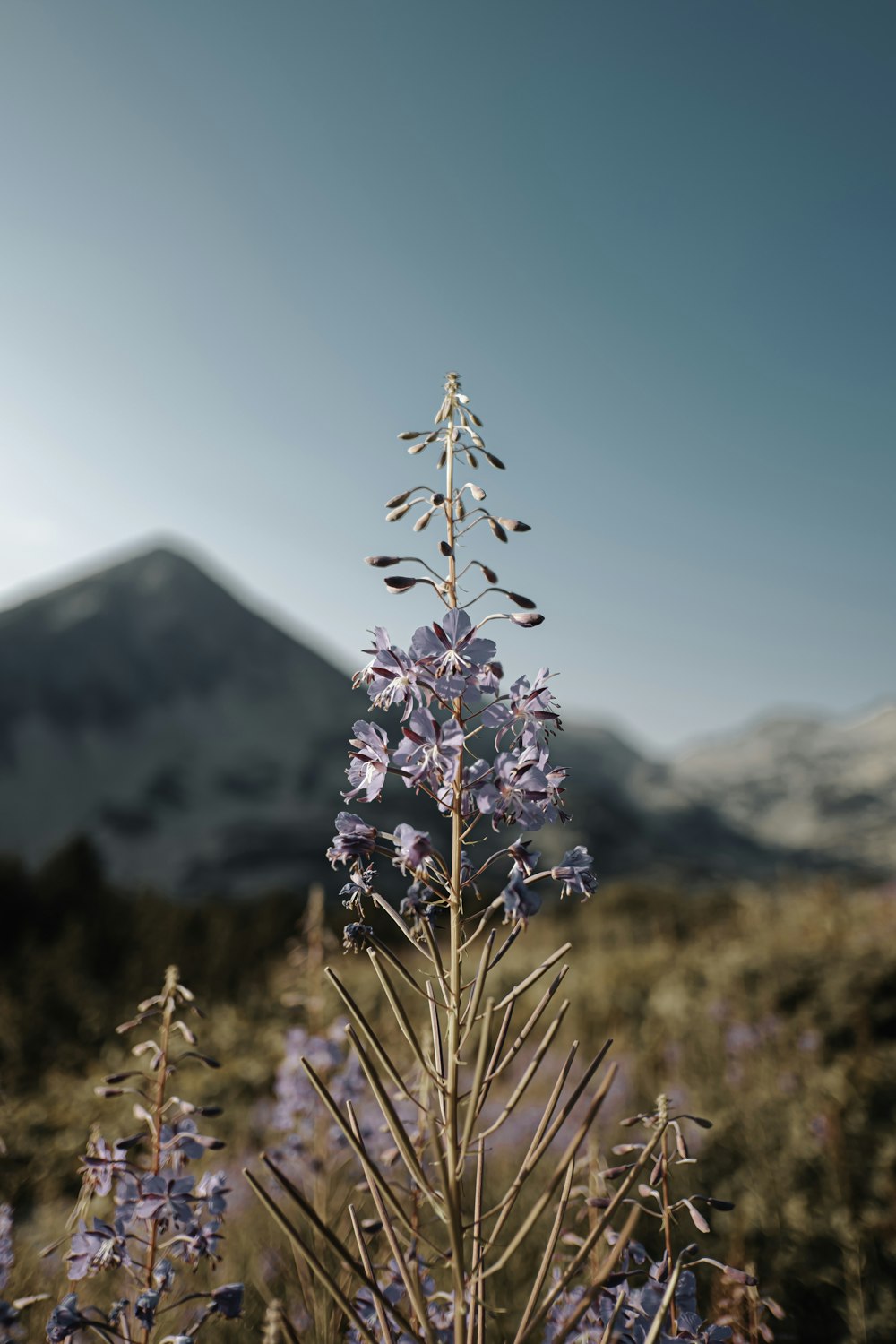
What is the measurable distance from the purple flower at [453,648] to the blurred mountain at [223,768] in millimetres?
27293

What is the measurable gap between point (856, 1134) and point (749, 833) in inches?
1703

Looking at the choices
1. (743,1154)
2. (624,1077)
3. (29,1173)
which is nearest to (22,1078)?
(29,1173)

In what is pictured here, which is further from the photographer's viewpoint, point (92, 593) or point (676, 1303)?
point (92, 593)

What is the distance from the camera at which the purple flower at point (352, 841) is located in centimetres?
138

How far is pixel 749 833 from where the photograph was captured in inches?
1747

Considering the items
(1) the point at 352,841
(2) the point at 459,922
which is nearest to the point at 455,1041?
(2) the point at 459,922

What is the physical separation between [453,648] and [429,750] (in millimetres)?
200

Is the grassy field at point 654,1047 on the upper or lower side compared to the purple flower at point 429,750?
lower

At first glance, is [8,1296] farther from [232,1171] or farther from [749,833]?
[749,833]

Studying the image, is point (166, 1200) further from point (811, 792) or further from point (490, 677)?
point (811, 792)

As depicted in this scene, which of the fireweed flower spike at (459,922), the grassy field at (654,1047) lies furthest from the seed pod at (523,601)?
the grassy field at (654,1047)

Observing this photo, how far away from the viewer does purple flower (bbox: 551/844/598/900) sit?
1.38m

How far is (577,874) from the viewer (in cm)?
139

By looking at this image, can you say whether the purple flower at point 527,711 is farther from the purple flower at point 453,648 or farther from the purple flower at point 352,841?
the purple flower at point 352,841
